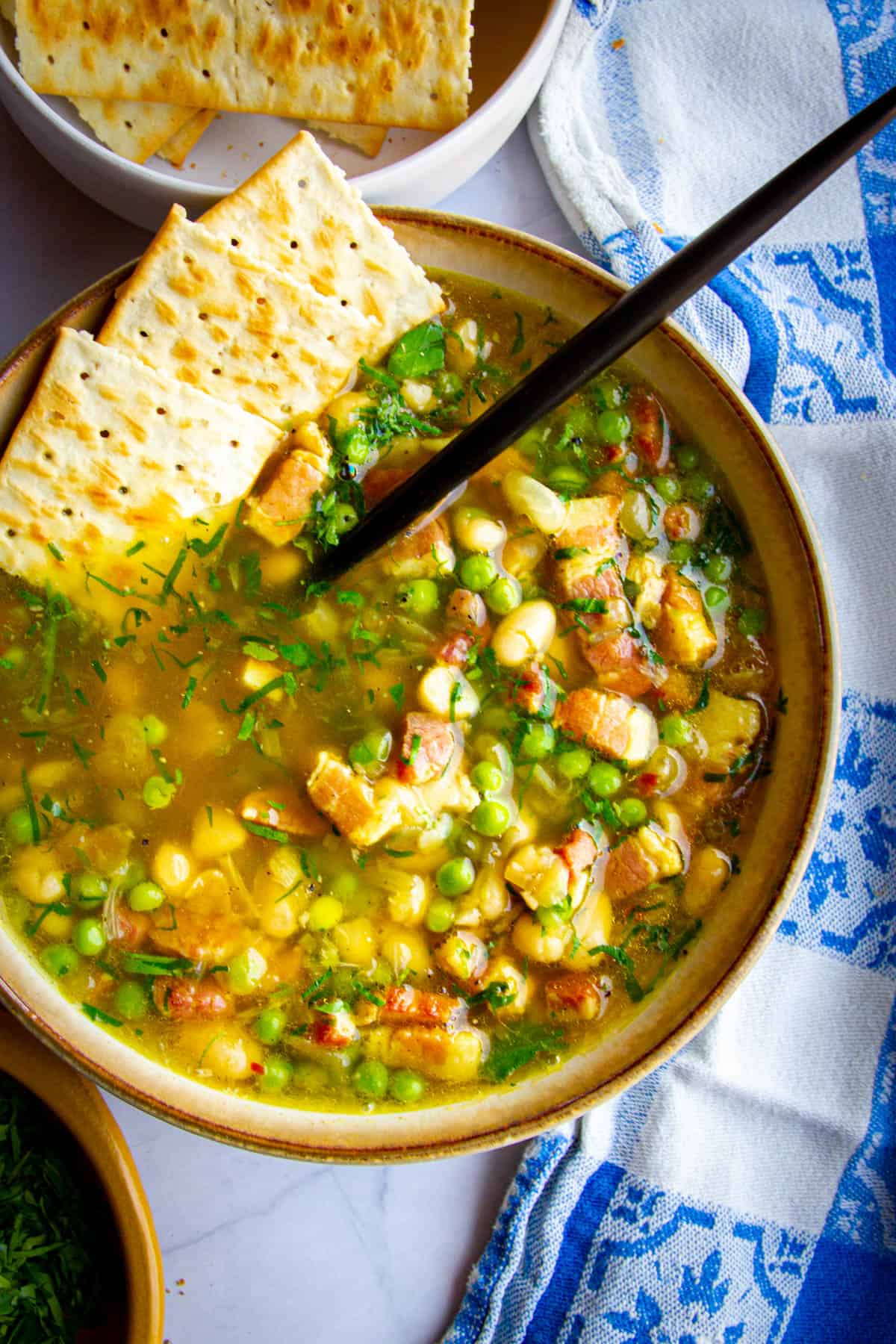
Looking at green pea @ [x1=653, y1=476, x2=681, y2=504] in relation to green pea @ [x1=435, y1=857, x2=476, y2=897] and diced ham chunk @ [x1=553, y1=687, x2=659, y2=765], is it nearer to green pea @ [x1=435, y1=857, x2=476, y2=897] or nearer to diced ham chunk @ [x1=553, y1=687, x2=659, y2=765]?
diced ham chunk @ [x1=553, y1=687, x2=659, y2=765]

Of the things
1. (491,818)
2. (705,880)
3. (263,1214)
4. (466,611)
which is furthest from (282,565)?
(263,1214)

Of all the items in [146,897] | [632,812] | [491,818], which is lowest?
[146,897]

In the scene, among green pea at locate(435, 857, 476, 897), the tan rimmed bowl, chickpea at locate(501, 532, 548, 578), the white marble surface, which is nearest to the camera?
the tan rimmed bowl

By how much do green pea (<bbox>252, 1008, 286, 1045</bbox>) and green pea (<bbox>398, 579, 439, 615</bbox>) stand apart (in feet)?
3.27

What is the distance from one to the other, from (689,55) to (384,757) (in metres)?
2.24

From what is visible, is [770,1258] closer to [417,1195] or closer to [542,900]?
[417,1195]

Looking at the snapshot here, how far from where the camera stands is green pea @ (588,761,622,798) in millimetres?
2883

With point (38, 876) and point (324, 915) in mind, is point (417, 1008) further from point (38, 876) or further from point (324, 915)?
point (38, 876)

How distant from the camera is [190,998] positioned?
2.81m

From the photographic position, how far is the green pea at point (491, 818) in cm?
284

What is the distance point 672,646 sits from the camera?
2.92 m

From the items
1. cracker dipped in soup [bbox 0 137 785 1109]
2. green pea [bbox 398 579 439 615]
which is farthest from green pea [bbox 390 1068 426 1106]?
green pea [bbox 398 579 439 615]

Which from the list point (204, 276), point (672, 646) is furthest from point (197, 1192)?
point (204, 276)

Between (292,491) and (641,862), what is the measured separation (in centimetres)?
120
